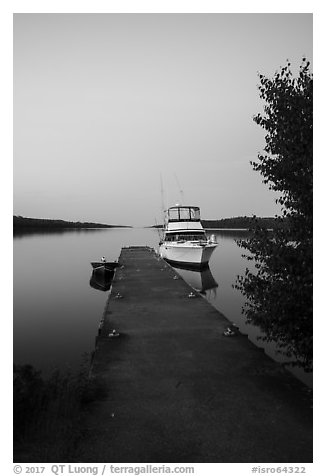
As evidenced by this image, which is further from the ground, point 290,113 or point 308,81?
point 308,81

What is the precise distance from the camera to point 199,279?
29.6m

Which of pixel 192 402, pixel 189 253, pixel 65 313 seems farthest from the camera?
pixel 189 253

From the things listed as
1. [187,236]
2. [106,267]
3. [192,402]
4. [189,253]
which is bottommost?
[106,267]

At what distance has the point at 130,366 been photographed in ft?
25.3

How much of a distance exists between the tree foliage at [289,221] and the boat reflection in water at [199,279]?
19.0 m

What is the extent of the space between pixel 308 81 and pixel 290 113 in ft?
2.27

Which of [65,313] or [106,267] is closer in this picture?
[65,313]

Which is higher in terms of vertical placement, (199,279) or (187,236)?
(187,236)

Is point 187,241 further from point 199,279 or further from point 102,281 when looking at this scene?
point 102,281


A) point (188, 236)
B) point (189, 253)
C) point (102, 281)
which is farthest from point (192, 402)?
point (188, 236)

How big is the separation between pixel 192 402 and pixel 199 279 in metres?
23.9

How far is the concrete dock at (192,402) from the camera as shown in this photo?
459cm
